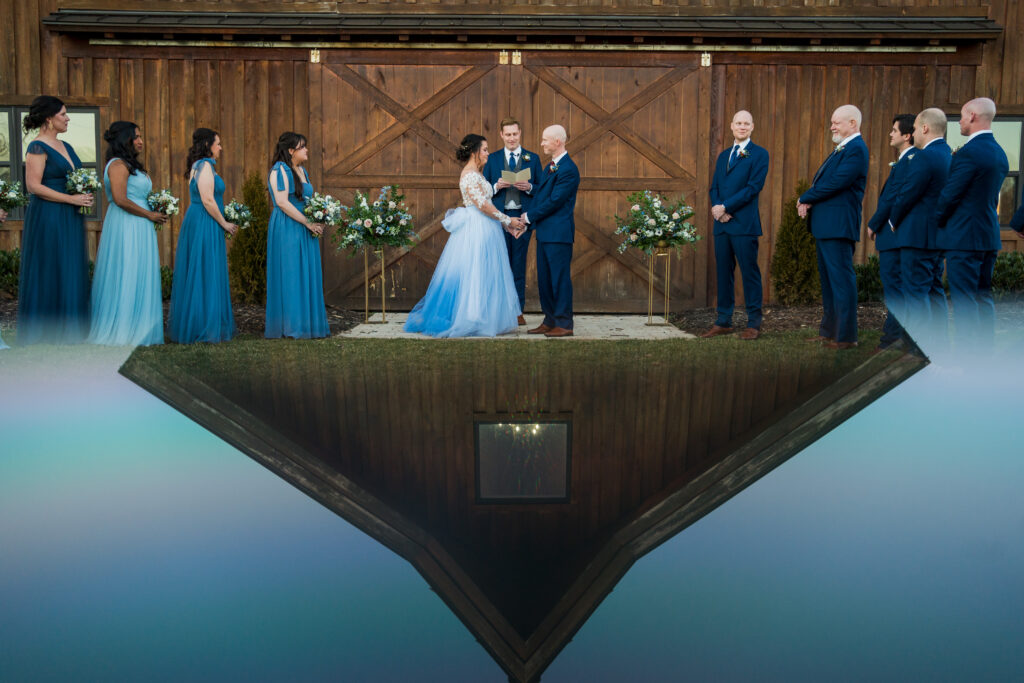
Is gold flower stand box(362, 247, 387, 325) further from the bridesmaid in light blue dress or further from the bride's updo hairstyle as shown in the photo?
the bridesmaid in light blue dress

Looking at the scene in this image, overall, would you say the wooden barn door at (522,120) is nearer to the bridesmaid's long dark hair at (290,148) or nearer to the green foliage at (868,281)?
the green foliage at (868,281)

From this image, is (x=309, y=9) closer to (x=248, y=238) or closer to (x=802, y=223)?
(x=248, y=238)

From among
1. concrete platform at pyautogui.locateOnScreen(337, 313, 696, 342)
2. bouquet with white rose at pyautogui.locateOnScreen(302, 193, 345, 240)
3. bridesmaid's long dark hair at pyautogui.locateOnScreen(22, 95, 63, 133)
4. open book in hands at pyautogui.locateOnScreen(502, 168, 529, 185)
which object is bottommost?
concrete platform at pyautogui.locateOnScreen(337, 313, 696, 342)

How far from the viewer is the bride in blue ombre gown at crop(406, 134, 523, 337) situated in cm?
1084

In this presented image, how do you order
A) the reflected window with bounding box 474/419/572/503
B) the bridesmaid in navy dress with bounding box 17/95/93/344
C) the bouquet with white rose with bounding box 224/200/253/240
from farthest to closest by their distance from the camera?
the bouquet with white rose with bounding box 224/200/253/240, the bridesmaid in navy dress with bounding box 17/95/93/344, the reflected window with bounding box 474/419/572/503

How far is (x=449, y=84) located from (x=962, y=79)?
687 cm

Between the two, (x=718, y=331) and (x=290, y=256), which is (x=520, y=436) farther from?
(x=718, y=331)

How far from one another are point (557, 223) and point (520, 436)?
539cm

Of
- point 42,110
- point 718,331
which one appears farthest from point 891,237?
point 42,110

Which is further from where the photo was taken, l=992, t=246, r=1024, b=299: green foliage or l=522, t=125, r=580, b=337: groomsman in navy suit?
l=992, t=246, r=1024, b=299: green foliage

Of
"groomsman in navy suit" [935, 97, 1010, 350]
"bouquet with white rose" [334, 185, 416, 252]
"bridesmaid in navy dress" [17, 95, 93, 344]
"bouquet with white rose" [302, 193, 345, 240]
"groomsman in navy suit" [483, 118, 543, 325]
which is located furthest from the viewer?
"bouquet with white rose" [334, 185, 416, 252]

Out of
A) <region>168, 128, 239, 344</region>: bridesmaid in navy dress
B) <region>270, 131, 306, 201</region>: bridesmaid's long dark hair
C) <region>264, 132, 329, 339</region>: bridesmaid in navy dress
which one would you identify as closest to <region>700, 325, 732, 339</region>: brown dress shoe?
<region>264, 132, 329, 339</region>: bridesmaid in navy dress

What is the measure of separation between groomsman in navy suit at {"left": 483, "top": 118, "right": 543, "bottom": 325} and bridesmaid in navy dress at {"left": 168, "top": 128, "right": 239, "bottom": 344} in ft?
10.4

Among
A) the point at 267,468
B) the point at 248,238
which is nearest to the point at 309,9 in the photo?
the point at 248,238
